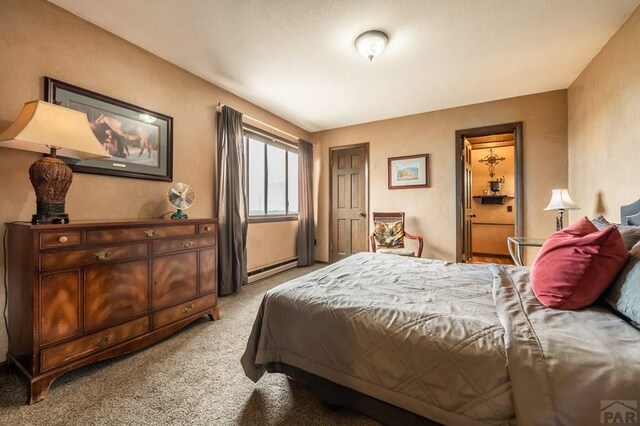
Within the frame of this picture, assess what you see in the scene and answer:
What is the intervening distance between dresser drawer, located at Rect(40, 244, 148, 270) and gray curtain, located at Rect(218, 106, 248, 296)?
1210 millimetres

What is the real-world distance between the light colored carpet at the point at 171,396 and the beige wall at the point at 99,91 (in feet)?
2.13

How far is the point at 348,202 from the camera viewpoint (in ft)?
15.7

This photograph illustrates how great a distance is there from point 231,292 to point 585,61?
4597mm

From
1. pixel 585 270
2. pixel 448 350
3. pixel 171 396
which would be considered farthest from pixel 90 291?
pixel 585 270

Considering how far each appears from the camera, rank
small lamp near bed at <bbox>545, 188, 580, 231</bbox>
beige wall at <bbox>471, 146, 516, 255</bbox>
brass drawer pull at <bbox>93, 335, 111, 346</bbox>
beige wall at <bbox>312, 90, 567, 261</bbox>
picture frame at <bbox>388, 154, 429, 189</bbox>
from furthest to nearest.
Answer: beige wall at <bbox>471, 146, 516, 255</bbox>, picture frame at <bbox>388, 154, 429, 189</bbox>, beige wall at <bbox>312, 90, 567, 261</bbox>, small lamp near bed at <bbox>545, 188, 580, 231</bbox>, brass drawer pull at <bbox>93, 335, 111, 346</bbox>

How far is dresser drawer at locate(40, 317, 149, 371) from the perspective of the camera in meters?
1.50

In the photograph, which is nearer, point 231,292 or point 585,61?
point 585,61

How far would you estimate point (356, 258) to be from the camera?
2.39m

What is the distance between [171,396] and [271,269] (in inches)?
103

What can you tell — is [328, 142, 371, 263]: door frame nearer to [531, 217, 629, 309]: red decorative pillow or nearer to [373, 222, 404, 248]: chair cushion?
[373, 222, 404, 248]: chair cushion

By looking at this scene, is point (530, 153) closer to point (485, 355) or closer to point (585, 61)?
point (585, 61)

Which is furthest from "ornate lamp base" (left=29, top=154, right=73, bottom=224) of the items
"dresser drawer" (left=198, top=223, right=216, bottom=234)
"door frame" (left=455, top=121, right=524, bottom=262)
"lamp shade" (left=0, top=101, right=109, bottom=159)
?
"door frame" (left=455, top=121, right=524, bottom=262)

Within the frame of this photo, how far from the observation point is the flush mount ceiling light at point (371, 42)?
218 centimetres

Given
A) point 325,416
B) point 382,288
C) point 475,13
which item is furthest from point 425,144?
point 325,416
